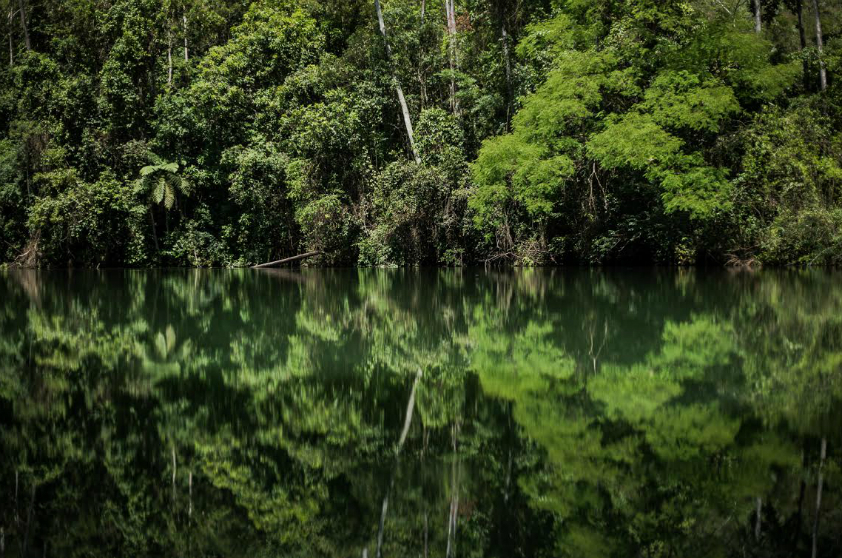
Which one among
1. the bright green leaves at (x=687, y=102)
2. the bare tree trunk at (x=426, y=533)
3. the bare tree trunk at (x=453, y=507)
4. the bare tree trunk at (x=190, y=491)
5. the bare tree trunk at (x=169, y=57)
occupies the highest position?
the bare tree trunk at (x=169, y=57)

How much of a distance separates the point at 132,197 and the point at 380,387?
25.2 meters

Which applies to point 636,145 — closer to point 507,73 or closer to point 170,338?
point 507,73

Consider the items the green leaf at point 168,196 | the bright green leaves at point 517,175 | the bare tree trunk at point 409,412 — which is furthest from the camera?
the green leaf at point 168,196

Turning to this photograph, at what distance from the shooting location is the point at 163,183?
27.5 metres

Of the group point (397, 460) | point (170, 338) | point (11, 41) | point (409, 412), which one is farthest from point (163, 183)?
point (397, 460)

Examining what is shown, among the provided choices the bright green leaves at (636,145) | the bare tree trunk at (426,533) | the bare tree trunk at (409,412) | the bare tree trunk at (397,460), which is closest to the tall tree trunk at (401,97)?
the bright green leaves at (636,145)

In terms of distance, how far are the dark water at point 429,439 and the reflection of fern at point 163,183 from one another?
19.6m

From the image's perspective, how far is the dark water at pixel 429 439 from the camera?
2789mm

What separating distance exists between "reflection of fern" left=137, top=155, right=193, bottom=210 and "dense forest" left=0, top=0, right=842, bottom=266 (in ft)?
0.26

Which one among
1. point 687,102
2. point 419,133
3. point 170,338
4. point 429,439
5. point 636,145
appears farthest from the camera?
point 419,133

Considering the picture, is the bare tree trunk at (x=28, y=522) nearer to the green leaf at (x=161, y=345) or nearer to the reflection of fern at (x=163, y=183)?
the green leaf at (x=161, y=345)

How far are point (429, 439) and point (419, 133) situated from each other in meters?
23.2

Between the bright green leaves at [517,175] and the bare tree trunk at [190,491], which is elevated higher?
the bright green leaves at [517,175]

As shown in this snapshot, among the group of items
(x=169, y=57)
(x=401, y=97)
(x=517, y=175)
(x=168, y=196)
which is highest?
(x=169, y=57)
